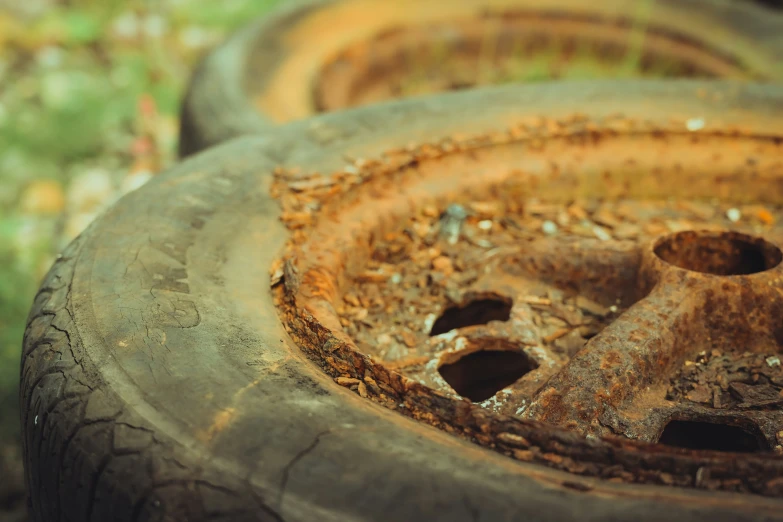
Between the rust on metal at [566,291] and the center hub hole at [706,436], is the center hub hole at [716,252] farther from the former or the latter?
the center hub hole at [706,436]

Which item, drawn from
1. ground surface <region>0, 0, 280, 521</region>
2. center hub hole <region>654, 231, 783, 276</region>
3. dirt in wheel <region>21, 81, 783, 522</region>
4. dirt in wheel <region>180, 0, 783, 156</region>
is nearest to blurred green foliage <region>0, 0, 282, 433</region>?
ground surface <region>0, 0, 280, 521</region>

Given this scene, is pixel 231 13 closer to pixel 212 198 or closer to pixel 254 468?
pixel 212 198

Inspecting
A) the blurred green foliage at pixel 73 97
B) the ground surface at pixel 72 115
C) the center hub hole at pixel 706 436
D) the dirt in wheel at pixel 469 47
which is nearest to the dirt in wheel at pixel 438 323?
the center hub hole at pixel 706 436

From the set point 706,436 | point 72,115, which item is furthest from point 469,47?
point 72,115

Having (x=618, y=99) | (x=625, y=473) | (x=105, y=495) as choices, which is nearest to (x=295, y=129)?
(x=618, y=99)

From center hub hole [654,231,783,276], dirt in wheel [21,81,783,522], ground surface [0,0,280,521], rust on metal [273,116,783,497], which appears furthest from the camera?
ground surface [0,0,280,521]

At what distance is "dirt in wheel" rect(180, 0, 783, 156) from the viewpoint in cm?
253

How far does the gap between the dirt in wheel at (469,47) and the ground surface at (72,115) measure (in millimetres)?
1386

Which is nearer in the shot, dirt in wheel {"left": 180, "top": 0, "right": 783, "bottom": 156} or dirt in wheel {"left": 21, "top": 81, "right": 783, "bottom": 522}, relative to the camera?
dirt in wheel {"left": 21, "top": 81, "right": 783, "bottom": 522}

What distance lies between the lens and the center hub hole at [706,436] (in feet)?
4.32

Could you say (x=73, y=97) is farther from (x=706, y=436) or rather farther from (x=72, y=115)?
(x=706, y=436)

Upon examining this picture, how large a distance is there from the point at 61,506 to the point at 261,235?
594 millimetres

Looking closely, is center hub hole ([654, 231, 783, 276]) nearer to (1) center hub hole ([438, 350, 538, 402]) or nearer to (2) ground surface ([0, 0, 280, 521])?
(1) center hub hole ([438, 350, 538, 402])

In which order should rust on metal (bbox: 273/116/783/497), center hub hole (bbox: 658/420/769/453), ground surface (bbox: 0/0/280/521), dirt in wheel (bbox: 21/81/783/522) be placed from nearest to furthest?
dirt in wheel (bbox: 21/81/783/522) < rust on metal (bbox: 273/116/783/497) < center hub hole (bbox: 658/420/769/453) < ground surface (bbox: 0/0/280/521)
